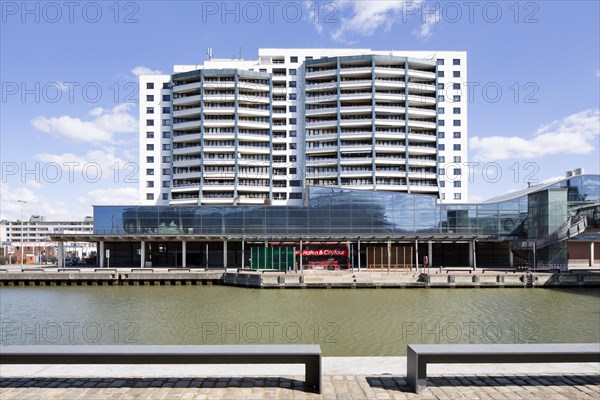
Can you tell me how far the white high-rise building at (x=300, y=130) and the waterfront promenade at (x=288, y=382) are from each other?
69497 millimetres

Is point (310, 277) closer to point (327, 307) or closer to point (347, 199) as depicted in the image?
point (327, 307)

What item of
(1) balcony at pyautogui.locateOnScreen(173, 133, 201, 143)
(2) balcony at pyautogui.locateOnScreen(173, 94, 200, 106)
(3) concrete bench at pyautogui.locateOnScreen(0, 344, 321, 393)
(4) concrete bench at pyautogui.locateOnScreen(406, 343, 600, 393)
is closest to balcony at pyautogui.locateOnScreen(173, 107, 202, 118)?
(2) balcony at pyautogui.locateOnScreen(173, 94, 200, 106)

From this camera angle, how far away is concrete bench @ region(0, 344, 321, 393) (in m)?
7.84

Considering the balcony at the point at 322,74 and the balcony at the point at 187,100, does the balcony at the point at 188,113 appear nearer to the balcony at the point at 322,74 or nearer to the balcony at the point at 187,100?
the balcony at the point at 187,100

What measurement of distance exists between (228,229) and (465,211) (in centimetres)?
3670

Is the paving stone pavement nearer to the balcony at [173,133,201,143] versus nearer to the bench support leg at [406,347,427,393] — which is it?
the bench support leg at [406,347,427,393]

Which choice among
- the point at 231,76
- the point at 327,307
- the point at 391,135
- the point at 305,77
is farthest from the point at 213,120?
the point at 327,307

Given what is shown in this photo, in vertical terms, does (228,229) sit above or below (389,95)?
below

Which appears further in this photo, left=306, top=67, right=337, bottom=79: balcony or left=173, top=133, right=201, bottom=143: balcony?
left=306, top=67, right=337, bottom=79: balcony

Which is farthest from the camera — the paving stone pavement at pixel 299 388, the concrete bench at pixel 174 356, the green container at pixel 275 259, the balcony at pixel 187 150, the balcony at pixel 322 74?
the balcony at pixel 322 74

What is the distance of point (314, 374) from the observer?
802 cm

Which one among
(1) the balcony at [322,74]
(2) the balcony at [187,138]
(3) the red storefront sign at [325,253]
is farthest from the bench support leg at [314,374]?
(1) the balcony at [322,74]

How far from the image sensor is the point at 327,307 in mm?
28188

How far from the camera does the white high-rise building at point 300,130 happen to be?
7944 cm
